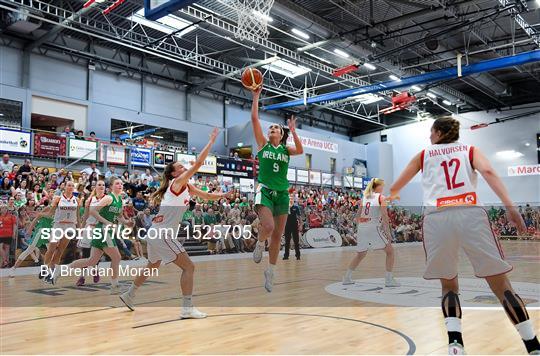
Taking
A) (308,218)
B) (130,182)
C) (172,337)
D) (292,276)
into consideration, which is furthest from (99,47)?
(172,337)

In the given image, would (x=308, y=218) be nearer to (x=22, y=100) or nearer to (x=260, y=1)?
(x=260, y=1)

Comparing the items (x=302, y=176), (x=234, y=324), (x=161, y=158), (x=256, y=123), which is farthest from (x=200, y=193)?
(x=302, y=176)

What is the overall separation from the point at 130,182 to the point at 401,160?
23.6 m

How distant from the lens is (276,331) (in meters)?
4.87

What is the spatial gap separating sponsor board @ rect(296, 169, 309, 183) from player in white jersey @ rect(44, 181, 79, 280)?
1941cm

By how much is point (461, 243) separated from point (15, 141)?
58.7 feet

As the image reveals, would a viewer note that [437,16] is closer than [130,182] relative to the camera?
No

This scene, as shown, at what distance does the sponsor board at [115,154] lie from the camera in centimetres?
1928

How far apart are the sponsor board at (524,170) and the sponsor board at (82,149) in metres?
25.3

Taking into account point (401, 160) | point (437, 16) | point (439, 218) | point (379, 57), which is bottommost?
point (439, 218)

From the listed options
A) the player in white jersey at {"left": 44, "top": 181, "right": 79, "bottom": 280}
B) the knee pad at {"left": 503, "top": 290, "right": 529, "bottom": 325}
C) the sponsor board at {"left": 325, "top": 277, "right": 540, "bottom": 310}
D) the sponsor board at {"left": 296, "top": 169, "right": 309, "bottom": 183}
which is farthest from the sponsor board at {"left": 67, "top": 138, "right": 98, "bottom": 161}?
the knee pad at {"left": 503, "top": 290, "right": 529, "bottom": 325}

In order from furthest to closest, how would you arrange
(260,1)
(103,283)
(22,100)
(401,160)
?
(401,160), (22,100), (260,1), (103,283)

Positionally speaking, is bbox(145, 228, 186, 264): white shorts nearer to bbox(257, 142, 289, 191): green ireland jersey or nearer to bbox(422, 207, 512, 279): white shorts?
bbox(257, 142, 289, 191): green ireland jersey

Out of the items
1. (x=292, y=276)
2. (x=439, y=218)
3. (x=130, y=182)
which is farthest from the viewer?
(x=130, y=182)
